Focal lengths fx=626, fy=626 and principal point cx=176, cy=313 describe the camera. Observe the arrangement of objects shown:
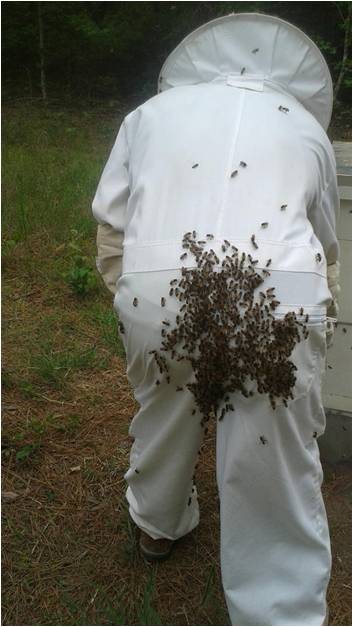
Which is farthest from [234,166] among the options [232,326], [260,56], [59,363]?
[59,363]

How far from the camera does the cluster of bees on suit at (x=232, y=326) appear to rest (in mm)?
1428

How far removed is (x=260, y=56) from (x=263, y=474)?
4.11 feet

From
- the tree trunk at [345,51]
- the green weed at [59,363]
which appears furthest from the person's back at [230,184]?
the tree trunk at [345,51]

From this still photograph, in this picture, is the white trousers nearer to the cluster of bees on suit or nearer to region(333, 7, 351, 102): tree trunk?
A: the cluster of bees on suit

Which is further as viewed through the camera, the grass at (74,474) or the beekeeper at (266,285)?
the grass at (74,474)

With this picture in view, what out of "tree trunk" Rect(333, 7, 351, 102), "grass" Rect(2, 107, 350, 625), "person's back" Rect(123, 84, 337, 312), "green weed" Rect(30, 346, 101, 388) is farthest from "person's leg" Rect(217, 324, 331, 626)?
"tree trunk" Rect(333, 7, 351, 102)

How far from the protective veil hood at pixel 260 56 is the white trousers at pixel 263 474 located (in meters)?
0.80

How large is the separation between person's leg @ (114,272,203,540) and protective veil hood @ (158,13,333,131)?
78cm

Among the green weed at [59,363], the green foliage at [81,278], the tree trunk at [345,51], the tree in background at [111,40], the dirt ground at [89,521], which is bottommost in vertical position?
the dirt ground at [89,521]

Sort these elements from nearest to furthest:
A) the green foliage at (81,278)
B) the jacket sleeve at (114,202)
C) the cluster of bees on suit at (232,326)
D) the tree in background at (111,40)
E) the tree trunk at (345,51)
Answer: the cluster of bees on suit at (232,326) < the jacket sleeve at (114,202) < the green foliage at (81,278) < the tree trunk at (345,51) < the tree in background at (111,40)

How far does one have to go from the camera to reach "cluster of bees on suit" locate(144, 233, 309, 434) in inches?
56.2

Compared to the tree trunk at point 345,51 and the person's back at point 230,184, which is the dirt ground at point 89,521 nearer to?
the person's back at point 230,184

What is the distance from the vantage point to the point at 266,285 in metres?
1.45

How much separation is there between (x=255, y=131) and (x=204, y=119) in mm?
143
